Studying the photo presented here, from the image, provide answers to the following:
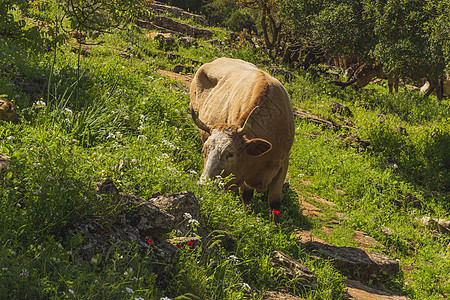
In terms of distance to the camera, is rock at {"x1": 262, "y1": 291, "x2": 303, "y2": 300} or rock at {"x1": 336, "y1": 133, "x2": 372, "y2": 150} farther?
rock at {"x1": 336, "y1": 133, "x2": 372, "y2": 150}

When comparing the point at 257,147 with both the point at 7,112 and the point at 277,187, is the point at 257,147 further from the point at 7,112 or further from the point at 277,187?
the point at 7,112

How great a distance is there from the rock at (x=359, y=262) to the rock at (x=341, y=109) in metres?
9.65

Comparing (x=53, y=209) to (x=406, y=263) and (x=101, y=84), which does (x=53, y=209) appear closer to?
(x=101, y=84)

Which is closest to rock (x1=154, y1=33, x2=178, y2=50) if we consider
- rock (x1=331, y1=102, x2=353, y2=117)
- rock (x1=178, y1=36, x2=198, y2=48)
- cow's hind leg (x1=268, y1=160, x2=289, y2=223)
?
rock (x1=178, y1=36, x2=198, y2=48)

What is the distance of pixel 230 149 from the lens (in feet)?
21.6

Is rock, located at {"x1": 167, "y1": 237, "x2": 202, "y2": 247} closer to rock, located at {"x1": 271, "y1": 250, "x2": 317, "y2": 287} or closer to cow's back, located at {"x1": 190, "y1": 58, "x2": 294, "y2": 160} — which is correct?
rock, located at {"x1": 271, "y1": 250, "x2": 317, "y2": 287}

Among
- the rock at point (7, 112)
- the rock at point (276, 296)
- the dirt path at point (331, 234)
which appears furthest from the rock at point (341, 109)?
the rock at point (7, 112)

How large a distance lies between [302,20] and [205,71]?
9926 mm

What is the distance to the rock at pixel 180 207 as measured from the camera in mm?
4797

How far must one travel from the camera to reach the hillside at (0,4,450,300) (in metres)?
3.66

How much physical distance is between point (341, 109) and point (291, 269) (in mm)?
12006

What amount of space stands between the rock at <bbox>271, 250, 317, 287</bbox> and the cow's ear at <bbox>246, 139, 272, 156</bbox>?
5.74 ft

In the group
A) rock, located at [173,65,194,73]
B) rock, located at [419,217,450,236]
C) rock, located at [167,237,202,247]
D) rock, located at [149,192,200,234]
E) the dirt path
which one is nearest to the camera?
rock, located at [167,237,202,247]

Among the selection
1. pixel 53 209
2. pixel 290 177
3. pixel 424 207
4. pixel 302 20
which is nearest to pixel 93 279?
pixel 53 209
